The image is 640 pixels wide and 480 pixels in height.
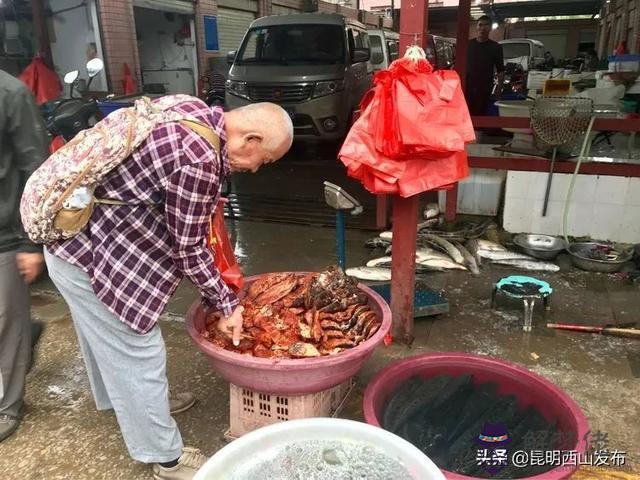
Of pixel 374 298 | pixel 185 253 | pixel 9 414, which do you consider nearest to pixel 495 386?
pixel 374 298

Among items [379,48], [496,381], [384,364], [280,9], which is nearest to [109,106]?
[384,364]

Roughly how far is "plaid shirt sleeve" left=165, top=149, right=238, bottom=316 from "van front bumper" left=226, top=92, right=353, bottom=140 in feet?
24.3

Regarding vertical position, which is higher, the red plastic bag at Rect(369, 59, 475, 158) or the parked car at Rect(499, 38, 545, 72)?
the parked car at Rect(499, 38, 545, 72)

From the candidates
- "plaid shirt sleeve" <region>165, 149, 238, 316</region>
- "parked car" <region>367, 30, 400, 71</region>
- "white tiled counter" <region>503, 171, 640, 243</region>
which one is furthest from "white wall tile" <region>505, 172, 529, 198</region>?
"parked car" <region>367, 30, 400, 71</region>

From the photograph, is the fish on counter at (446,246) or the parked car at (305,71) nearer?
the fish on counter at (446,246)

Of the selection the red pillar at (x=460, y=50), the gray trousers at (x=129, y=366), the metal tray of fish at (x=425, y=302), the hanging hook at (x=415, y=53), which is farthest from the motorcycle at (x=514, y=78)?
the gray trousers at (x=129, y=366)

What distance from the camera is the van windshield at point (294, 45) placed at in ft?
31.4

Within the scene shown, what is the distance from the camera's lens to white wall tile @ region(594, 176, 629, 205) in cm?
500

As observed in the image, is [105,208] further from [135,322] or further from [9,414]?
[9,414]

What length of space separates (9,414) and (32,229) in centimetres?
145

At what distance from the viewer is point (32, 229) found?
197 centimetres

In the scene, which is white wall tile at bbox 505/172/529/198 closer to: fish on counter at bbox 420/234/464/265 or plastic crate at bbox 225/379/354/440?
fish on counter at bbox 420/234/464/265

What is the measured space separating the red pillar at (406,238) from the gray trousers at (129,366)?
1.74m

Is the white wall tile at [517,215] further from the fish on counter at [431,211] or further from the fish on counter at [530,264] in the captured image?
the fish on counter at [431,211]
